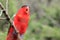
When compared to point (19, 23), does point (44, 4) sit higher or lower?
lower

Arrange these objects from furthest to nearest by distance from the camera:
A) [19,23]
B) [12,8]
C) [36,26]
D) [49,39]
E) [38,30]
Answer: [49,39]
[38,30]
[36,26]
[12,8]
[19,23]

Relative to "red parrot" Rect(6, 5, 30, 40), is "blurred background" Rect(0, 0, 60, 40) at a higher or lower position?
lower

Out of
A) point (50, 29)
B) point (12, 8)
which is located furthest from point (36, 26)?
point (12, 8)

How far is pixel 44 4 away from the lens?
5.93 meters

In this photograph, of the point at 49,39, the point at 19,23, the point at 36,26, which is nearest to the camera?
the point at 19,23

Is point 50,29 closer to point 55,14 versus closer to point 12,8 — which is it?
point 55,14

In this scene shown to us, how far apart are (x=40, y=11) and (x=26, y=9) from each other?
13.0 ft

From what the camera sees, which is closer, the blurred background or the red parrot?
the red parrot

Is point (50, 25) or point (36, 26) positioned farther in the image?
point (50, 25)

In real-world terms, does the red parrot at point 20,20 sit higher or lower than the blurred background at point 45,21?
higher

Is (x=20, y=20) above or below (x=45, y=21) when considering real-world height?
above

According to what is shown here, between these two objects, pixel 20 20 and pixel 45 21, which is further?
pixel 45 21

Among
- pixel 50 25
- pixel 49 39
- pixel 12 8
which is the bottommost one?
pixel 49 39

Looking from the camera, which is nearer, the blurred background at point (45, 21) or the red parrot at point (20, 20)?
the red parrot at point (20, 20)
